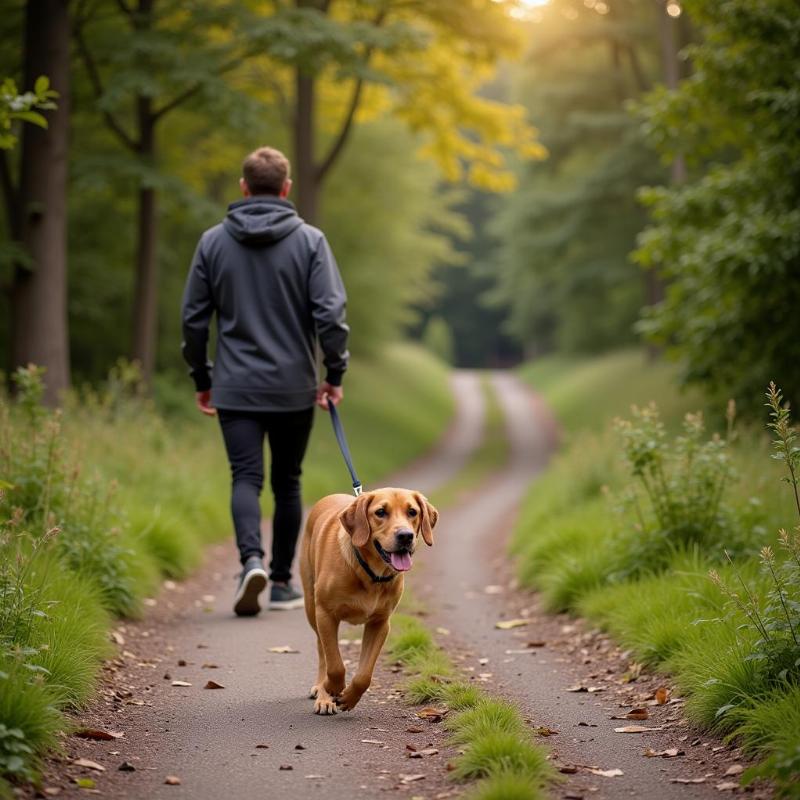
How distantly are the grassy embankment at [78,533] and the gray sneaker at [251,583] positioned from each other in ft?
2.28

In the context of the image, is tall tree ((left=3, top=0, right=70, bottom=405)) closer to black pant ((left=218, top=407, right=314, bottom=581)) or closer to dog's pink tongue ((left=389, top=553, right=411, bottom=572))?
black pant ((left=218, top=407, right=314, bottom=581))

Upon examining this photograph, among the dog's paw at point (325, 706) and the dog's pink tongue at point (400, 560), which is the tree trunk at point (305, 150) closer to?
the dog's paw at point (325, 706)

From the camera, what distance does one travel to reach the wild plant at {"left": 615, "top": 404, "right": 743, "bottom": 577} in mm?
6691

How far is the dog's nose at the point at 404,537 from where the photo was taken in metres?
4.39

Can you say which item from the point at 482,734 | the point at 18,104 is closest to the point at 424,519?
the point at 482,734

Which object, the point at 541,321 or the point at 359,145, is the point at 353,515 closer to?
the point at 359,145

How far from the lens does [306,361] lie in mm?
6211

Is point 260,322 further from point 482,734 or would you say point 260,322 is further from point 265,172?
point 482,734

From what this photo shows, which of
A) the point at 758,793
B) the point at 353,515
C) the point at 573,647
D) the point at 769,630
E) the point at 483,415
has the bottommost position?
the point at 483,415

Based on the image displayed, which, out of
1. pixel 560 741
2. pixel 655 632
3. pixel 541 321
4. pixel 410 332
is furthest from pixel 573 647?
pixel 410 332

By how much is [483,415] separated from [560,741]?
30.2 m

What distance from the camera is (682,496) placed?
6.84m

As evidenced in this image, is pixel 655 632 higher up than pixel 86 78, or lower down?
lower down

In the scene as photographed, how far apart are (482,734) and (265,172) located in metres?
3.62
